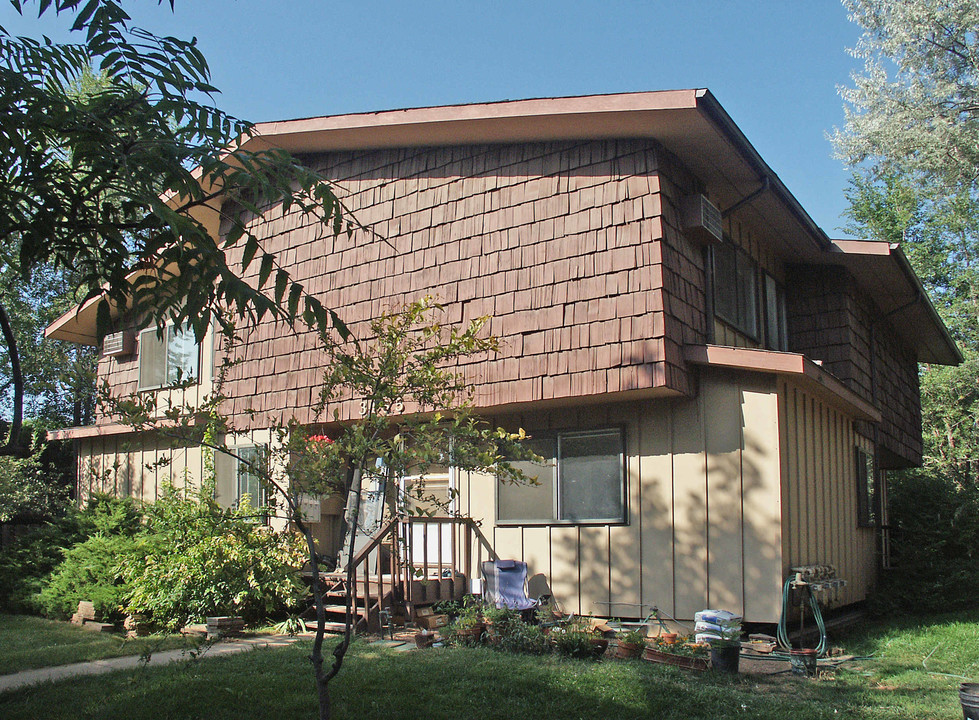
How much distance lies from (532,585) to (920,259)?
2276 centimetres

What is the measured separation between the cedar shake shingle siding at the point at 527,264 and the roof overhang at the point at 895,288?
3.17 metres

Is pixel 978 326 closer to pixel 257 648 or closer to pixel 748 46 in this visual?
pixel 748 46

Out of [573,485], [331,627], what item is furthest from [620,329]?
[331,627]

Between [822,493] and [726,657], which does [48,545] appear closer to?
[726,657]

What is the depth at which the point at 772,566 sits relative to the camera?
816cm

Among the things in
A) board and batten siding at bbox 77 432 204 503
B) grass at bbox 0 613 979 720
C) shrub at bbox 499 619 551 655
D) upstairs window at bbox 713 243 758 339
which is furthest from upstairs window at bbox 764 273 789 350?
board and batten siding at bbox 77 432 204 503

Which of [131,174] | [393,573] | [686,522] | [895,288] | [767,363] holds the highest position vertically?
[895,288]

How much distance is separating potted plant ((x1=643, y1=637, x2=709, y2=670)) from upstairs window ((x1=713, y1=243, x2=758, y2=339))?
13.0 feet

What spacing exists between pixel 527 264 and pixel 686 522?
320cm

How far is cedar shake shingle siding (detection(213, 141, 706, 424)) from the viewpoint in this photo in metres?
8.77

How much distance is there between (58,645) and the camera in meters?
8.51

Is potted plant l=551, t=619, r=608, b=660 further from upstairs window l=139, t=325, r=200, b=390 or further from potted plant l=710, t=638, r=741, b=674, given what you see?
upstairs window l=139, t=325, r=200, b=390

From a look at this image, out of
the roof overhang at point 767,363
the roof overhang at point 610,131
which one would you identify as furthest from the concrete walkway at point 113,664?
the roof overhang at point 610,131

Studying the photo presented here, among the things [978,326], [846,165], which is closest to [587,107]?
[846,165]
